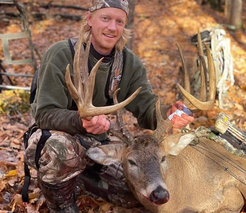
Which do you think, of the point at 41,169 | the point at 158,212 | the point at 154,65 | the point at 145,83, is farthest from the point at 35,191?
the point at 154,65

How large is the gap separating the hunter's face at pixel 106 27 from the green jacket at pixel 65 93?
0.18 m

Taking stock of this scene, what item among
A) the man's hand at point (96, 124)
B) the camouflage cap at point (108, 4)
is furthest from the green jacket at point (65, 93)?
the camouflage cap at point (108, 4)

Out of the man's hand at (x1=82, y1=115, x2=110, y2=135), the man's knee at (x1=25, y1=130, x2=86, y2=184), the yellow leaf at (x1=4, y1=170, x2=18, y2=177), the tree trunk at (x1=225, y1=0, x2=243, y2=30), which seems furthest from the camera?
the tree trunk at (x1=225, y1=0, x2=243, y2=30)

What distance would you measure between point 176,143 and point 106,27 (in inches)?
51.0

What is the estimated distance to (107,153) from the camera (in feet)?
11.3

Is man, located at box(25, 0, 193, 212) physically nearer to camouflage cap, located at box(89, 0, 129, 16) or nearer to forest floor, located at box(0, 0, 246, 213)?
camouflage cap, located at box(89, 0, 129, 16)

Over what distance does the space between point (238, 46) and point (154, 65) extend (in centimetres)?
317

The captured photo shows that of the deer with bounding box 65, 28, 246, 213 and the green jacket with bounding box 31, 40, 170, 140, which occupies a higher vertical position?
the green jacket with bounding box 31, 40, 170, 140

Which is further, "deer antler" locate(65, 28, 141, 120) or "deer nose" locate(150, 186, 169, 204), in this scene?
"deer nose" locate(150, 186, 169, 204)

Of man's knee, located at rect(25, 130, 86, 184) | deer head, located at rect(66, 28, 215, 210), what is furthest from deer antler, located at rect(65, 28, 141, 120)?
man's knee, located at rect(25, 130, 86, 184)

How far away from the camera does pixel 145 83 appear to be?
4.09 meters

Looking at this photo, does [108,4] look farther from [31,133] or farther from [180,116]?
[31,133]

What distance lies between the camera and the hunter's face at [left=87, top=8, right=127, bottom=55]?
11.7 feet

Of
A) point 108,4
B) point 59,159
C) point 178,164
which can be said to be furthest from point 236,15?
point 59,159
